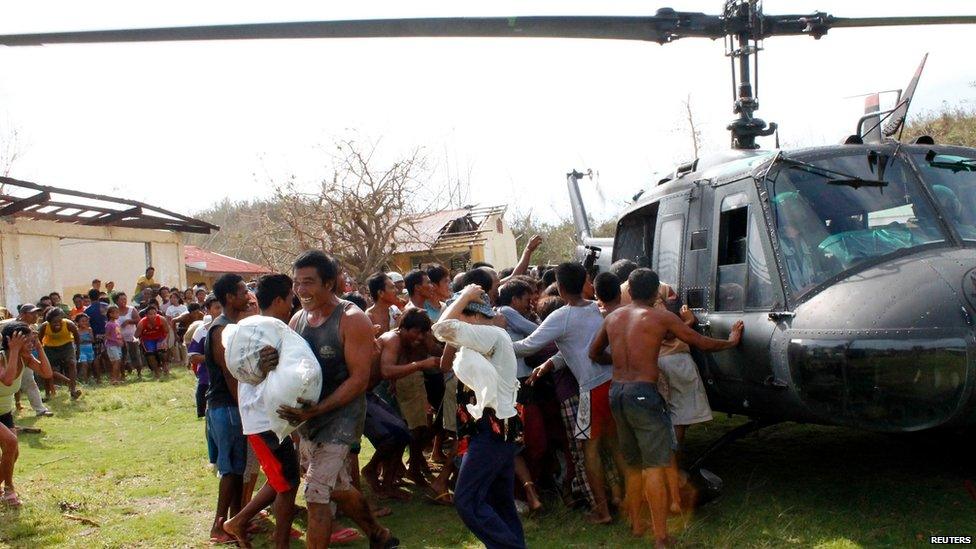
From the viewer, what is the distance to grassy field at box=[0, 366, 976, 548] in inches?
200

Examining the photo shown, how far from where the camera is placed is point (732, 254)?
5.85m

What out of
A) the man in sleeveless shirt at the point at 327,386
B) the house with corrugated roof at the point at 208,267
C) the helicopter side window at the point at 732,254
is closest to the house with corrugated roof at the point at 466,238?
the house with corrugated roof at the point at 208,267

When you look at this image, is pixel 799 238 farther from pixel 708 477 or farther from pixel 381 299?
pixel 381 299

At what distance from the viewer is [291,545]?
19.2 feet

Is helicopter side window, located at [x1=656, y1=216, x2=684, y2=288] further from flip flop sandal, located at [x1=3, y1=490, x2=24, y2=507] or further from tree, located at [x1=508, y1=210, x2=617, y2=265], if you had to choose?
tree, located at [x1=508, y1=210, x2=617, y2=265]

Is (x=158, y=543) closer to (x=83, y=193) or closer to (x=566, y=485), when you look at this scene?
(x=566, y=485)

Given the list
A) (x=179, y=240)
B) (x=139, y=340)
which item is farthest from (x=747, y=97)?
(x=179, y=240)

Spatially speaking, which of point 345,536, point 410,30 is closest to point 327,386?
point 345,536

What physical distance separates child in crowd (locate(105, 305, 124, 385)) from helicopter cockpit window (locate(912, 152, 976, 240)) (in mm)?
14270

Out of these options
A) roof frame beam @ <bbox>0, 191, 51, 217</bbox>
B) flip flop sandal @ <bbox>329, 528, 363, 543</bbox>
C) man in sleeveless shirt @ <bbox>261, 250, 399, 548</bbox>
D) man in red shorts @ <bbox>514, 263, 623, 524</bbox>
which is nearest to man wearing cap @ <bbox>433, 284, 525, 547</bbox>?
man in sleeveless shirt @ <bbox>261, 250, 399, 548</bbox>

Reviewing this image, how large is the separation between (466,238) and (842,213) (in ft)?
95.8

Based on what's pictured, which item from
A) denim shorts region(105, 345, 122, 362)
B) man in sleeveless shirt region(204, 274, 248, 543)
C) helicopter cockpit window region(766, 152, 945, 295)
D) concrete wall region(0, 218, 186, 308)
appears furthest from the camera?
concrete wall region(0, 218, 186, 308)

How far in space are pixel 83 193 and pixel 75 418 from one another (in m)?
8.40

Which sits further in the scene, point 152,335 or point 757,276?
point 152,335
